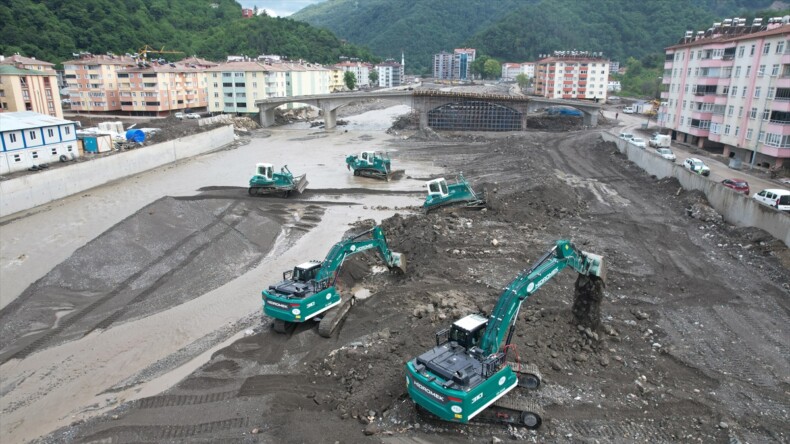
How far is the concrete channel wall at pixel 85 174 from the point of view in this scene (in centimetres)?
2770

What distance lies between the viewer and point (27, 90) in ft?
165

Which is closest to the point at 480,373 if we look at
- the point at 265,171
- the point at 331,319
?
the point at 331,319

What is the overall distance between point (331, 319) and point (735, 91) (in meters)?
39.0

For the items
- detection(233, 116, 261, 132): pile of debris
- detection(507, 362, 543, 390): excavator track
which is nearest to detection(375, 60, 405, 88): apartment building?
detection(233, 116, 261, 132): pile of debris

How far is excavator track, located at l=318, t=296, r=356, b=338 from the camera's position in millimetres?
14602

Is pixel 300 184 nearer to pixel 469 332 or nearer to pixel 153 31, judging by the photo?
pixel 469 332

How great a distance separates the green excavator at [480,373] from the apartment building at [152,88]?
65963 millimetres

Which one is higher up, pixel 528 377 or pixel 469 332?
pixel 469 332

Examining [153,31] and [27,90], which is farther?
[153,31]

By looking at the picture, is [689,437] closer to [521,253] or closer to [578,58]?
[521,253]

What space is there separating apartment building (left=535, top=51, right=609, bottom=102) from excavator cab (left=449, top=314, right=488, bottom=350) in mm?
87476

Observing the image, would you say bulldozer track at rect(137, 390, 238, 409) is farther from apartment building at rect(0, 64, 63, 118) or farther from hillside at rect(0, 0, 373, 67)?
hillside at rect(0, 0, 373, 67)

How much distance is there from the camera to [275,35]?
12725 cm

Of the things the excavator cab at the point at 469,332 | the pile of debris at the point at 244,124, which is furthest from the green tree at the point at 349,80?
the excavator cab at the point at 469,332
